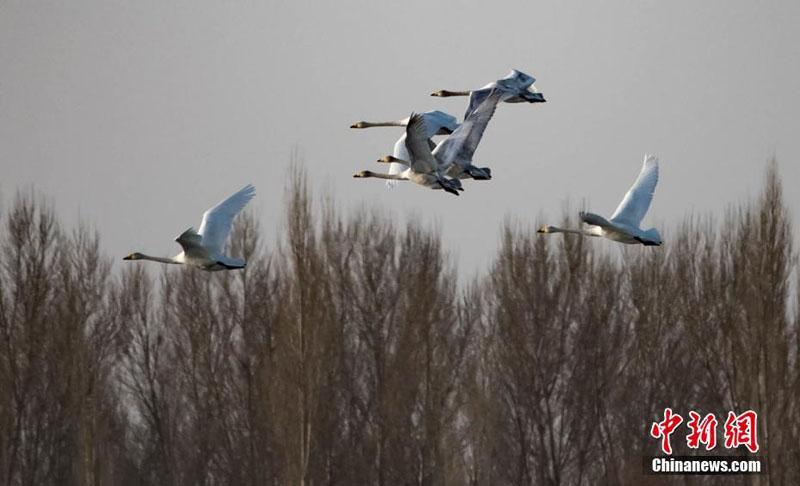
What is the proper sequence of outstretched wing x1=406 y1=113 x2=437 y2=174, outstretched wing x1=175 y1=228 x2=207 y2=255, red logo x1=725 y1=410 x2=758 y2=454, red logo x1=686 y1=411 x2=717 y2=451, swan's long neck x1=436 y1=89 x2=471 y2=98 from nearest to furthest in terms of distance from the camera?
1. outstretched wing x1=406 y1=113 x2=437 y2=174
2. outstretched wing x1=175 y1=228 x2=207 y2=255
3. swan's long neck x1=436 y1=89 x2=471 y2=98
4. red logo x1=725 y1=410 x2=758 y2=454
5. red logo x1=686 y1=411 x2=717 y2=451

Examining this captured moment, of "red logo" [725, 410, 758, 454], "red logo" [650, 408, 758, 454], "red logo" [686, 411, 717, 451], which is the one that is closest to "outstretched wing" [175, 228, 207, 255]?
"red logo" [725, 410, 758, 454]

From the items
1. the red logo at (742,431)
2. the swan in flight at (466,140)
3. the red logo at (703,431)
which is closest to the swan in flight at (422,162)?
the swan in flight at (466,140)

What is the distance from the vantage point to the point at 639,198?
2795cm

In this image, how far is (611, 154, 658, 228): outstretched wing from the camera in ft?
90.0

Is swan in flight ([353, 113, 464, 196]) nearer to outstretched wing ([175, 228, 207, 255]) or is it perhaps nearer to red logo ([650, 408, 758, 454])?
outstretched wing ([175, 228, 207, 255])

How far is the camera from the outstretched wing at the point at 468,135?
25.8 m

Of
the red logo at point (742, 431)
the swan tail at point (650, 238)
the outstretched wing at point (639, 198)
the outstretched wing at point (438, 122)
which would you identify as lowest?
the red logo at point (742, 431)

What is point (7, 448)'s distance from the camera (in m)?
40.5

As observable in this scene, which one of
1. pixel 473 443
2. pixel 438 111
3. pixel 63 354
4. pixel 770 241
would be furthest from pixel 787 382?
pixel 63 354

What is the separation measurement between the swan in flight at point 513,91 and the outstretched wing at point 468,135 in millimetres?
90

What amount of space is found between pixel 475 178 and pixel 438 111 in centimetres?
216

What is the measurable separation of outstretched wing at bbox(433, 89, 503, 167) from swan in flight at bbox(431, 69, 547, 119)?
0.09m

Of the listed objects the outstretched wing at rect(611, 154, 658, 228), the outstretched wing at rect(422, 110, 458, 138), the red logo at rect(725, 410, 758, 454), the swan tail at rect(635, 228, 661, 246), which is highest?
the outstretched wing at rect(422, 110, 458, 138)

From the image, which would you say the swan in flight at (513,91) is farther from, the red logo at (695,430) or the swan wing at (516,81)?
the red logo at (695,430)
